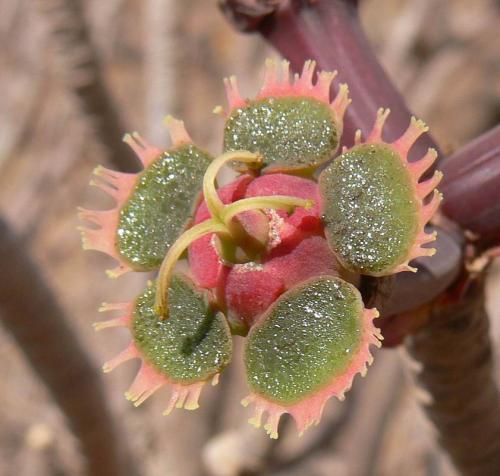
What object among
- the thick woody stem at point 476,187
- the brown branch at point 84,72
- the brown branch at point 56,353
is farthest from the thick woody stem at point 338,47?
the brown branch at point 84,72

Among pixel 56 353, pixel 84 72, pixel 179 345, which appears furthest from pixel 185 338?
pixel 84 72

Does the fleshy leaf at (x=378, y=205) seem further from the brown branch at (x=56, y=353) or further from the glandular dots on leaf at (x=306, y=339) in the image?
the brown branch at (x=56, y=353)

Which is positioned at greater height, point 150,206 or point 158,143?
point 150,206

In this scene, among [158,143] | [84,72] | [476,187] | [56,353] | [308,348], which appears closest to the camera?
[308,348]

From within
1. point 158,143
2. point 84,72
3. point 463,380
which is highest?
point 463,380

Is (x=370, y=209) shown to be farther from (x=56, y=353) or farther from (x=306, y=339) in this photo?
(x=56, y=353)

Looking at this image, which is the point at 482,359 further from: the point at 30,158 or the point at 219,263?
the point at 30,158

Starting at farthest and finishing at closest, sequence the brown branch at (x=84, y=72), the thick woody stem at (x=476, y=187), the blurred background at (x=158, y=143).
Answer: the blurred background at (x=158, y=143)
the brown branch at (x=84, y=72)
the thick woody stem at (x=476, y=187)

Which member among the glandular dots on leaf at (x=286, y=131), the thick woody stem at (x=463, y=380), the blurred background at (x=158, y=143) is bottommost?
the blurred background at (x=158, y=143)
